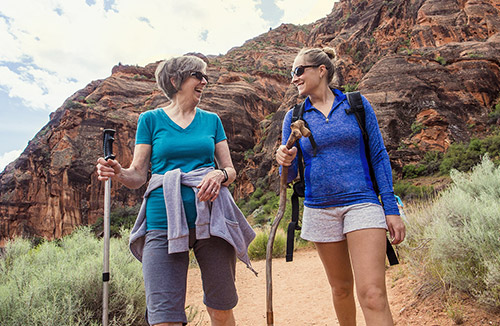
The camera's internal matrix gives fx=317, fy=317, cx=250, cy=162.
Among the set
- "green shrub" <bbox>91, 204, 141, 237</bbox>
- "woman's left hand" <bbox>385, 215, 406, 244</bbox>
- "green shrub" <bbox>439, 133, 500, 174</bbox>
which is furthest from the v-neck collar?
"green shrub" <bbox>91, 204, 141, 237</bbox>

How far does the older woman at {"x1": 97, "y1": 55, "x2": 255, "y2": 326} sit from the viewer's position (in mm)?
1640

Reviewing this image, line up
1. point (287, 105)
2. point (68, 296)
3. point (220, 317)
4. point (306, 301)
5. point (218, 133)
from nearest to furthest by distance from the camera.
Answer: point (220, 317) → point (218, 133) → point (68, 296) → point (306, 301) → point (287, 105)

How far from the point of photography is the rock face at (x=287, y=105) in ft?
67.9

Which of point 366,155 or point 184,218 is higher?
point 366,155

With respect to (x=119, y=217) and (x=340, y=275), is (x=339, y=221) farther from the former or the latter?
(x=119, y=217)

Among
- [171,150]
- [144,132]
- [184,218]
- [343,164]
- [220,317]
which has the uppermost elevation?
[144,132]

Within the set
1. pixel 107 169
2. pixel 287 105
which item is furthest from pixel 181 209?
pixel 287 105

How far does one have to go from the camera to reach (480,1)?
30.4m

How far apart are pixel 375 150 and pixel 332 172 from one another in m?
0.32

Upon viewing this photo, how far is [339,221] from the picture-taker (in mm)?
1857

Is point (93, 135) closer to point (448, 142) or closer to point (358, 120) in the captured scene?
point (448, 142)

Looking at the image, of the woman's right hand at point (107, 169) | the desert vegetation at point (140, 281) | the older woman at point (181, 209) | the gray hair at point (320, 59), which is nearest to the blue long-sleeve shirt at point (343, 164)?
the gray hair at point (320, 59)

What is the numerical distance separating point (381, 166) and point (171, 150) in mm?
1249

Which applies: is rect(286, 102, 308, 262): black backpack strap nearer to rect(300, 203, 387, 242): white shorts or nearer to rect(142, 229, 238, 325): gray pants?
rect(300, 203, 387, 242): white shorts
